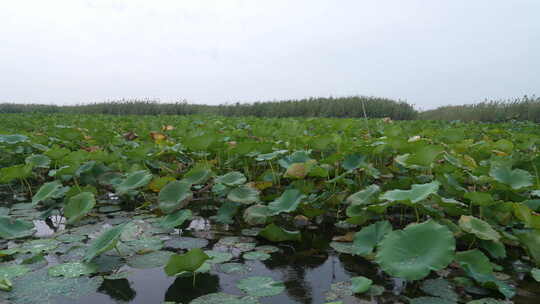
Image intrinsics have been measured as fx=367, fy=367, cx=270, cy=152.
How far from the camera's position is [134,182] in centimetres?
190

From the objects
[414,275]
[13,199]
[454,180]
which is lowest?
[13,199]

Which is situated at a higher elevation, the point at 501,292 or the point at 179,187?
the point at 179,187

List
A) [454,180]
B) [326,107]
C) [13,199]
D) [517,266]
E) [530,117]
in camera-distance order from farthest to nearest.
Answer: [326,107] < [530,117] < [13,199] < [454,180] < [517,266]

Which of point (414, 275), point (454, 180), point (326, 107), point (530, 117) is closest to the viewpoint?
point (414, 275)

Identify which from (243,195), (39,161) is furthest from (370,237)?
(39,161)

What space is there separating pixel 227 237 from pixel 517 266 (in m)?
1.05

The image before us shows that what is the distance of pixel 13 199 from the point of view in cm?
221

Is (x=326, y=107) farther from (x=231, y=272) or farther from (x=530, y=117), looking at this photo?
(x=231, y=272)

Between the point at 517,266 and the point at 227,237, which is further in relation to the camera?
the point at 227,237

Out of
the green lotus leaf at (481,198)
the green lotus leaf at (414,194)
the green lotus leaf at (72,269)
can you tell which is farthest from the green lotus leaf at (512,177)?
the green lotus leaf at (72,269)

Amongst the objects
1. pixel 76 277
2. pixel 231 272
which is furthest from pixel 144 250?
pixel 231 272

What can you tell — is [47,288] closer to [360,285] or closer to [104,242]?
[104,242]

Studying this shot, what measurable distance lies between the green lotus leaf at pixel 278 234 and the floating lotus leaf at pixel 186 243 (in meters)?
0.24

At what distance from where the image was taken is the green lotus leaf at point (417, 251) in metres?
0.95
